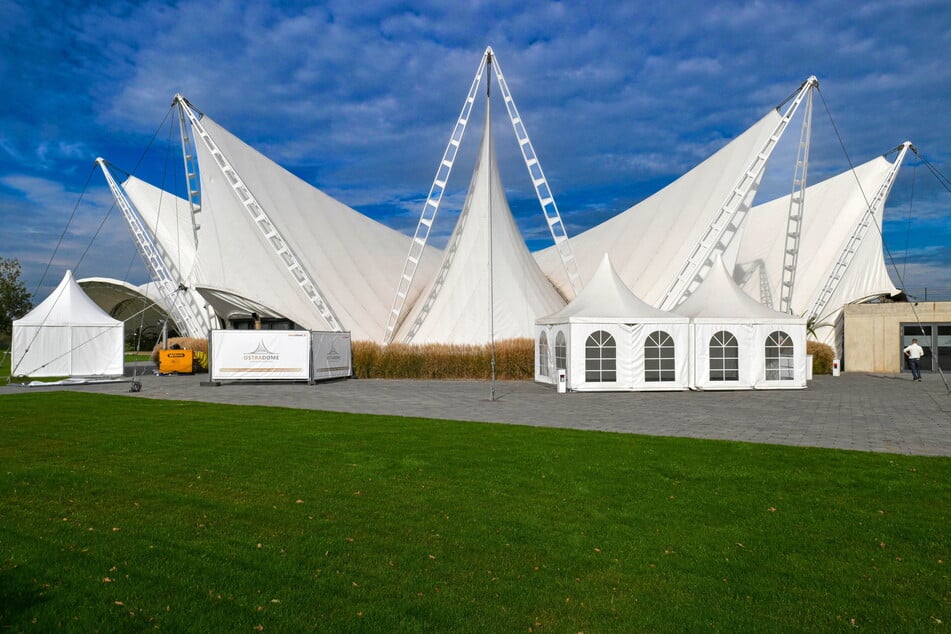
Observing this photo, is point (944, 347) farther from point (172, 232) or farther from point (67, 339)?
point (172, 232)

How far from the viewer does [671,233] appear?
92.4 ft

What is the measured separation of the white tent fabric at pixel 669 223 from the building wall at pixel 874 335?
7.58 meters

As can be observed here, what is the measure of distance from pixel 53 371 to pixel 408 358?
37.3 feet

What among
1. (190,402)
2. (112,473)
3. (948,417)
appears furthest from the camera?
(190,402)

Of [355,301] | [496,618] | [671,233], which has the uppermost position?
[671,233]

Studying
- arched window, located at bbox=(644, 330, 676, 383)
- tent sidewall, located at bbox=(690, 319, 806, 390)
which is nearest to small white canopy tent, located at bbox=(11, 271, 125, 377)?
arched window, located at bbox=(644, 330, 676, 383)

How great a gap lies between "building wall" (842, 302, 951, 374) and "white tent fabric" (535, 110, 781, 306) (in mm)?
7576

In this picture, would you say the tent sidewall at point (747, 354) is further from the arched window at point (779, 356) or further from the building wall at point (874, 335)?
the building wall at point (874, 335)

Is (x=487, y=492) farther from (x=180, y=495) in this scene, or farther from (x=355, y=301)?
(x=355, y=301)

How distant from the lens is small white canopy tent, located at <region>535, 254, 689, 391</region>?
17500 mm

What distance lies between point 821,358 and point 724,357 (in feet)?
33.3

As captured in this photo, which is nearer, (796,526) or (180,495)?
(796,526)

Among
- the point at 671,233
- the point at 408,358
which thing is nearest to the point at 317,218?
the point at 408,358

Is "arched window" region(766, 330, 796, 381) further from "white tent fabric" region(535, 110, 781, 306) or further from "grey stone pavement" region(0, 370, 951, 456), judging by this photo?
"white tent fabric" region(535, 110, 781, 306)
